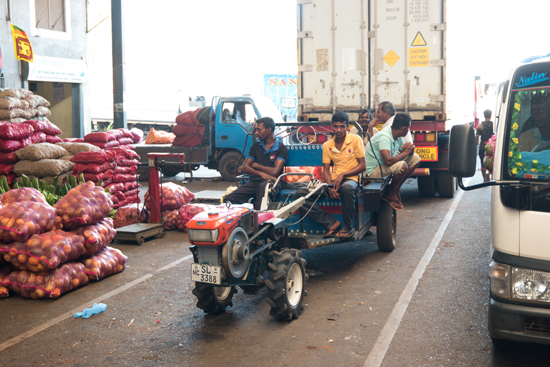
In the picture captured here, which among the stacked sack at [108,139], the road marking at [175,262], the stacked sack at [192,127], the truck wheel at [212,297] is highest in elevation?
the stacked sack at [192,127]

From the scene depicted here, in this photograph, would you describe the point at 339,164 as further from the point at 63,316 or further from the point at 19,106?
the point at 19,106

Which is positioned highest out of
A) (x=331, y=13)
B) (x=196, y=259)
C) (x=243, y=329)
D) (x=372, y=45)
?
(x=331, y=13)

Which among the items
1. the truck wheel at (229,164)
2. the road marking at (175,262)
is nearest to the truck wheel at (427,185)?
the truck wheel at (229,164)

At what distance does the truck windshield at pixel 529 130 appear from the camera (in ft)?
11.0

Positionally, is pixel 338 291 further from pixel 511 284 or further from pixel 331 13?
pixel 331 13

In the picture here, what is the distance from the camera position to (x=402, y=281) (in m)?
5.56

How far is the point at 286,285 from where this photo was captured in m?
4.31

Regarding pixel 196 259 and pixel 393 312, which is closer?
pixel 196 259

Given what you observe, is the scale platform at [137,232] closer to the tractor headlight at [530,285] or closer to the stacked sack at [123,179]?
the stacked sack at [123,179]

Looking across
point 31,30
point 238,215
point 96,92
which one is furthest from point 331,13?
point 96,92

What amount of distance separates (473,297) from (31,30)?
15355 mm

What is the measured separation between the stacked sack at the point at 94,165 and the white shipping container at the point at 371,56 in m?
4.36

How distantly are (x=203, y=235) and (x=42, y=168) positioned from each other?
6.34 meters

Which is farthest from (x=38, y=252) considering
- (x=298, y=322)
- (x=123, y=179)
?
(x=123, y=179)
